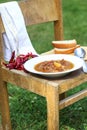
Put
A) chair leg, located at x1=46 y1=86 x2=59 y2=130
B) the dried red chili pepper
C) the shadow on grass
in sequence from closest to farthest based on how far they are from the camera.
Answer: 1. chair leg, located at x1=46 y1=86 x2=59 y2=130
2. the dried red chili pepper
3. the shadow on grass

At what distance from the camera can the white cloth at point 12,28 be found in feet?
9.73

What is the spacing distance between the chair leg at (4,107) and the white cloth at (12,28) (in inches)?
8.3

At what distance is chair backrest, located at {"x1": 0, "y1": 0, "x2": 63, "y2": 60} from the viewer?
10.2ft

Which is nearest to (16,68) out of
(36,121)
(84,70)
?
(84,70)

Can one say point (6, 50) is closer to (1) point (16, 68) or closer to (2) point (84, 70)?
(1) point (16, 68)

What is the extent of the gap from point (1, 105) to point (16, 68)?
1.15 feet

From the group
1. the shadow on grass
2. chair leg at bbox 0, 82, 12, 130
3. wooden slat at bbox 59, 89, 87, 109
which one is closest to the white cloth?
chair leg at bbox 0, 82, 12, 130

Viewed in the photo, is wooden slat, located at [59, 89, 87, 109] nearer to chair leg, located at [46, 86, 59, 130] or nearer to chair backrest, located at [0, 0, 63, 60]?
chair leg, located at [46, 86, 59, 130]

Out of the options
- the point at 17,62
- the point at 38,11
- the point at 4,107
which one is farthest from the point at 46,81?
the point at 38,11

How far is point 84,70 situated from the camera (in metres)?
2.69

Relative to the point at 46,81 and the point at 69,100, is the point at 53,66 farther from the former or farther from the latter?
the point at 69,100

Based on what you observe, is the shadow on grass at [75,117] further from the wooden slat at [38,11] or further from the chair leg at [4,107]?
the wooden slat at [38,11]

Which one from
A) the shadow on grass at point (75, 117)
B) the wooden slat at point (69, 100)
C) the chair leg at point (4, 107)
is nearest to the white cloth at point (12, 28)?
the chair leg at point (4, 107)

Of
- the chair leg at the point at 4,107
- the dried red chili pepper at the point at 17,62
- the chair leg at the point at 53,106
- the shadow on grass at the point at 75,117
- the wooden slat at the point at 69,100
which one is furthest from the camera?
the shadow on grass at the point at 75,117
